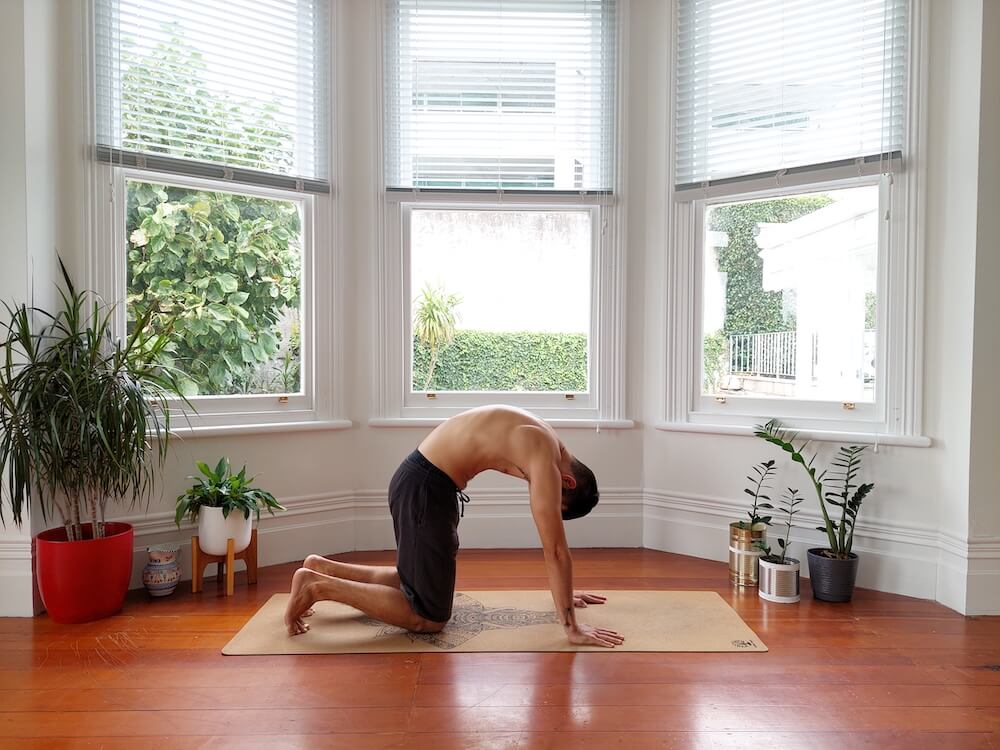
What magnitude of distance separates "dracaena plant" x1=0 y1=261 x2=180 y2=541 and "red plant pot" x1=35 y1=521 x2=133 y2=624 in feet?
0.39

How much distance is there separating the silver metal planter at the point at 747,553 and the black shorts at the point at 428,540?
58.2 inches

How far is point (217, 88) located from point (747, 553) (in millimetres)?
3497

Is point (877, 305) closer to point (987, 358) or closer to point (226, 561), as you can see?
point (987, 358)

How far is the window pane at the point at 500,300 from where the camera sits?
418 cm

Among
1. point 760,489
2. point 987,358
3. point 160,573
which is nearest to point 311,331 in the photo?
point 160,573

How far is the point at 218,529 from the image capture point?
3.29m

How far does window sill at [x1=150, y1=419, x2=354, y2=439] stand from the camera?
356cm

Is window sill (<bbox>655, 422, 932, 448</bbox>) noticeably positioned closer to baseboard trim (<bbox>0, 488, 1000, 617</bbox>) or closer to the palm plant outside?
baseboard trim (<bbox>0, 488, 1000, 617</bbox>)

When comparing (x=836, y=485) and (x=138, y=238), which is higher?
(x=138, y=238)

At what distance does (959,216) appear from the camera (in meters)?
3.17

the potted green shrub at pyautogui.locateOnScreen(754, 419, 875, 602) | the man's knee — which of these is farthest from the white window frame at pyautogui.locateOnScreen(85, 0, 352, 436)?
the potted green shrub at pyautogui.locateOnScreen(754, 419, 875, 602)

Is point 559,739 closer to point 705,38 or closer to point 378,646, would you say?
point 378,646

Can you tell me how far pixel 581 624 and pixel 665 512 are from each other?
4.68ft

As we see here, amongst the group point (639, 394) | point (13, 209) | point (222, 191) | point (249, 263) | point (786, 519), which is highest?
point (222, 191)
